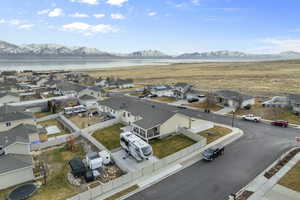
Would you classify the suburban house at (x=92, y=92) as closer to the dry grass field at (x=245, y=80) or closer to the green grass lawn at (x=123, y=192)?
the dry grass field at (x=245, y=80)

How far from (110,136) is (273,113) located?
36297mm

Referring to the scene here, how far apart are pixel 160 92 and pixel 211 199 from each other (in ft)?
167

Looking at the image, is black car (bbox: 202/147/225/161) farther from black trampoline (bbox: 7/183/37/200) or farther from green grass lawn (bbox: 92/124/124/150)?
black trampoline (bbox: 7/183/37/200)

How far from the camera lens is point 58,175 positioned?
23203 millimetres

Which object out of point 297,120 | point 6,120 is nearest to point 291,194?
point 297,120

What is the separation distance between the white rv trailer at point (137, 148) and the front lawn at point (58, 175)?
711 cm

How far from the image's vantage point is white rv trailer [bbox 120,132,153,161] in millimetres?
24797

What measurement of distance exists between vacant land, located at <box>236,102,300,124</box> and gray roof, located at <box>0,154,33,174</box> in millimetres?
42865

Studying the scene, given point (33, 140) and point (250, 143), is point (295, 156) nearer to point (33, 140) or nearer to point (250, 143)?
point (250, 143)

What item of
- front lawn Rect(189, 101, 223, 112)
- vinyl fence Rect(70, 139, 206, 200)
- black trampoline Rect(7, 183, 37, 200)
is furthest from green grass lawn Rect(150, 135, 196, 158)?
front lawn Rect(189, 101, 223, 112)

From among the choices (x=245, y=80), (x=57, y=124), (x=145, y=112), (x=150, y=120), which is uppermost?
(x=245, y=80)

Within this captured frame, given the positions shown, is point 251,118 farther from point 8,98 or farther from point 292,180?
point 8,98

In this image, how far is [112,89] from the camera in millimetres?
87125

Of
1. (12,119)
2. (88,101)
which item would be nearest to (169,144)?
(12,119)
